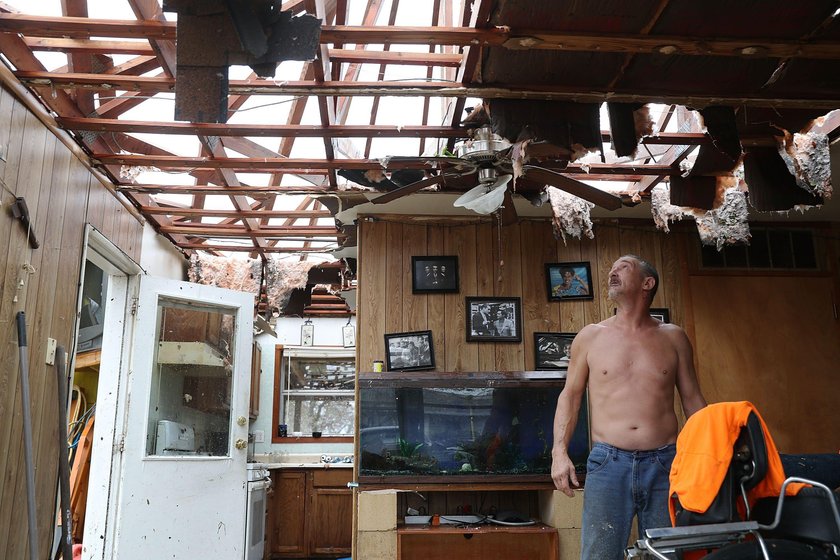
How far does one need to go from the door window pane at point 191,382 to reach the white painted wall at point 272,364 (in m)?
2.66

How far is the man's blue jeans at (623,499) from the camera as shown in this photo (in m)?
2.88

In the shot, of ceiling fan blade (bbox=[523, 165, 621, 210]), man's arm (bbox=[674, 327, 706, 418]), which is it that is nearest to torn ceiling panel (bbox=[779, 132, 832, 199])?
ceiling fan blade (bbox=[523, 165, 621, 210])

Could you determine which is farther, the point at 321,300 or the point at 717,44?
the point at 321,300

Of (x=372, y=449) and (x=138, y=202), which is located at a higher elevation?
(x=138, y=202)

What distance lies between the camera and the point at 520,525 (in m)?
4.69

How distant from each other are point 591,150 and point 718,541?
214 centimetres

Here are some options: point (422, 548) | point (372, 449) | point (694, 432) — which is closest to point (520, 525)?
point (422, 548)

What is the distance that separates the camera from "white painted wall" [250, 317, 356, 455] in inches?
318

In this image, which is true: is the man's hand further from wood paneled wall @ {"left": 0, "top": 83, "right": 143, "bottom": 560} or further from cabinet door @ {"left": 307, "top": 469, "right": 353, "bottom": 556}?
cabinet door @ {"left": 307, "top": 469, "right": 353, "bottom": 556}

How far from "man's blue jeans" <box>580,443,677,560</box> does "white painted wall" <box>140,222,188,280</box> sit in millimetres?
3902

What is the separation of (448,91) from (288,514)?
5.16 meters

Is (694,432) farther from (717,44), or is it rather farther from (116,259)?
(116,259)

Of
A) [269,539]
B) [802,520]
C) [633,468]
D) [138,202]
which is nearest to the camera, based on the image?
[802,520]

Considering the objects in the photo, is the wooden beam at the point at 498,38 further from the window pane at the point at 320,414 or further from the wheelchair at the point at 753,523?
the window pane at the point at 320,414
